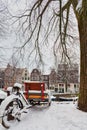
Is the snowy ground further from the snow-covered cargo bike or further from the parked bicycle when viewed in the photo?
the snow-covered cargo bike

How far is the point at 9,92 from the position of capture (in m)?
8.87

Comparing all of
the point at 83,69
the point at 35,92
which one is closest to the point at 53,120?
the point at 83,69

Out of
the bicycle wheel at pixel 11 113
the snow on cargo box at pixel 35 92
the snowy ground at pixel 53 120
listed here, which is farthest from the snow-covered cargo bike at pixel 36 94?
the bicycle wheel at pixel 11 113

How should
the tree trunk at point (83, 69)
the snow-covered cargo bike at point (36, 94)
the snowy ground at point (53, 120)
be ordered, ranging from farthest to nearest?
1. the snow-covered cargo bike at point (36, 94)
2. the tree trunk at point (83, 69)
3. the snowy ground at point (53, 120)

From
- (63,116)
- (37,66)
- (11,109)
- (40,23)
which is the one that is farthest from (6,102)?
(37,66)

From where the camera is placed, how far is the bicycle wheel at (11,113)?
7.84m

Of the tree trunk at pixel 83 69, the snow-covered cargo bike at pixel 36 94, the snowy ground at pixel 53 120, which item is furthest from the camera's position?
the snow-covered cargo bike at pixel 36 94

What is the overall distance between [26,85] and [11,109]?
3575 mm

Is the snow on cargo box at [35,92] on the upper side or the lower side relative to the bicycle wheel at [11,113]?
upper

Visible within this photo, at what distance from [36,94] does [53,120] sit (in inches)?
109

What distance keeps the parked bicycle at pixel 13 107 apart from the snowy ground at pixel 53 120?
0.19m

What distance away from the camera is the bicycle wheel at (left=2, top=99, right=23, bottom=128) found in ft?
Answer: 25.7

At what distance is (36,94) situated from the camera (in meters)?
11.2

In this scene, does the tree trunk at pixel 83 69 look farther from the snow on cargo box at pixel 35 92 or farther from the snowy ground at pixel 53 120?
the snow on cargo box at pixel 35 92
